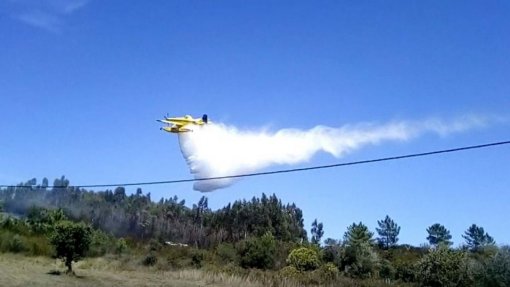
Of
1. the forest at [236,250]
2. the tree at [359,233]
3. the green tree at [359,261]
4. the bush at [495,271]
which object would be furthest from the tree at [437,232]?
the bush at [495,271]

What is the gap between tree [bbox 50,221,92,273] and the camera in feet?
102

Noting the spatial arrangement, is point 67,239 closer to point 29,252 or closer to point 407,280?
point 29,252

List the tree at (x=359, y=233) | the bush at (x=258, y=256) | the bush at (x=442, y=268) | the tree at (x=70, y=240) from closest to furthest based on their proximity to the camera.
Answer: the tree at (x=70, y=240) < the bush at (x=442, y=268) < the bush at (x=258, y=256) < the tree at (x=359, y=233)

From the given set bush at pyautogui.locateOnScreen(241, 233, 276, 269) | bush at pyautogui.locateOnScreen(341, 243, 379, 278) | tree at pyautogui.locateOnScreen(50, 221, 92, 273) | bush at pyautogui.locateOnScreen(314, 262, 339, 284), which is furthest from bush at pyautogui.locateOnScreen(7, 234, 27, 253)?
bush at pyautogui.locateOnScreen(341, 243, 379, 278)

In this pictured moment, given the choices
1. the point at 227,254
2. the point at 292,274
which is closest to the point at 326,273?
the point at 292,274

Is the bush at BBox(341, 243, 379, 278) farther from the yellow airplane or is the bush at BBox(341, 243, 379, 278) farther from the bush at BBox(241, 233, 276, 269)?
the yellow airplane

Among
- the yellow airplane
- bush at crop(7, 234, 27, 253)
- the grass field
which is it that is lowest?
the grass field

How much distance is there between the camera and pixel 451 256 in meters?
37.5

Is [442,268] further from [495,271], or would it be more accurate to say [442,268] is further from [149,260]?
[149,260]

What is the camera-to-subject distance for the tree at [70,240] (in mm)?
30984

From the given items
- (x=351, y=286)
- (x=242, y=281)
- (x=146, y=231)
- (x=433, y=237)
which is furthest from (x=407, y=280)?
(x=433, y=237)

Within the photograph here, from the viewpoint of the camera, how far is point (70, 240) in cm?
3094

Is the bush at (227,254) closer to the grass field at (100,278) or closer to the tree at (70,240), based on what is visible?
the grass field at (100,278)

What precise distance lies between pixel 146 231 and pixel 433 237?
5815 centimetres
